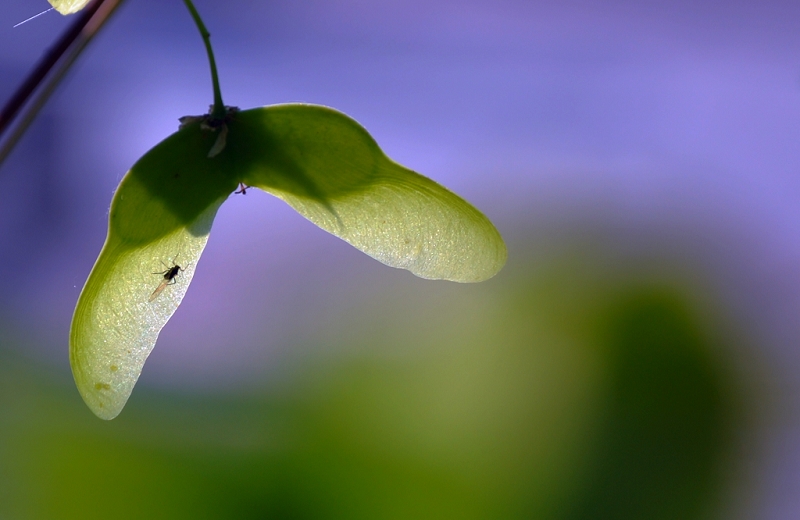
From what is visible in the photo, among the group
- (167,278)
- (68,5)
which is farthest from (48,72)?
(167,278)

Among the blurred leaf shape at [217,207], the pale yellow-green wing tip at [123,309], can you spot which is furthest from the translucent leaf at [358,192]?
the pale yellow-green wing tip at [123,309]

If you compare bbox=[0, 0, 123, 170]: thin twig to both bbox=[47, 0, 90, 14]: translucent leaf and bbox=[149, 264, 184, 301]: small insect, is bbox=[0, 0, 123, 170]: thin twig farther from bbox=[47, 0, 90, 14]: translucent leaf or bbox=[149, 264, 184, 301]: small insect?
bbox=[149, 264, 184, 301]: small insect

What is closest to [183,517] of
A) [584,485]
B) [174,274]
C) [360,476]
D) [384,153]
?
[360,476]

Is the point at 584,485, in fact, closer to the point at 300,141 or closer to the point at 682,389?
the point at 682,389

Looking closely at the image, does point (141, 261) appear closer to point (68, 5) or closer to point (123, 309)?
point (123, 309)

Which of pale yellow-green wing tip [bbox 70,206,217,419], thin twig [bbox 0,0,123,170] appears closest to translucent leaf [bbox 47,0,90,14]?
thin twig [bbox 0,0,123,170]

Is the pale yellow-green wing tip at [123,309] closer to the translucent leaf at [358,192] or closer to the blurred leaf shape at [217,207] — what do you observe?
the blurred leaf shape at [217,207]

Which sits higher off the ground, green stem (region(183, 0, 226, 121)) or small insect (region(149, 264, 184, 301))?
green stem (region(183, 0, 226, 121))
